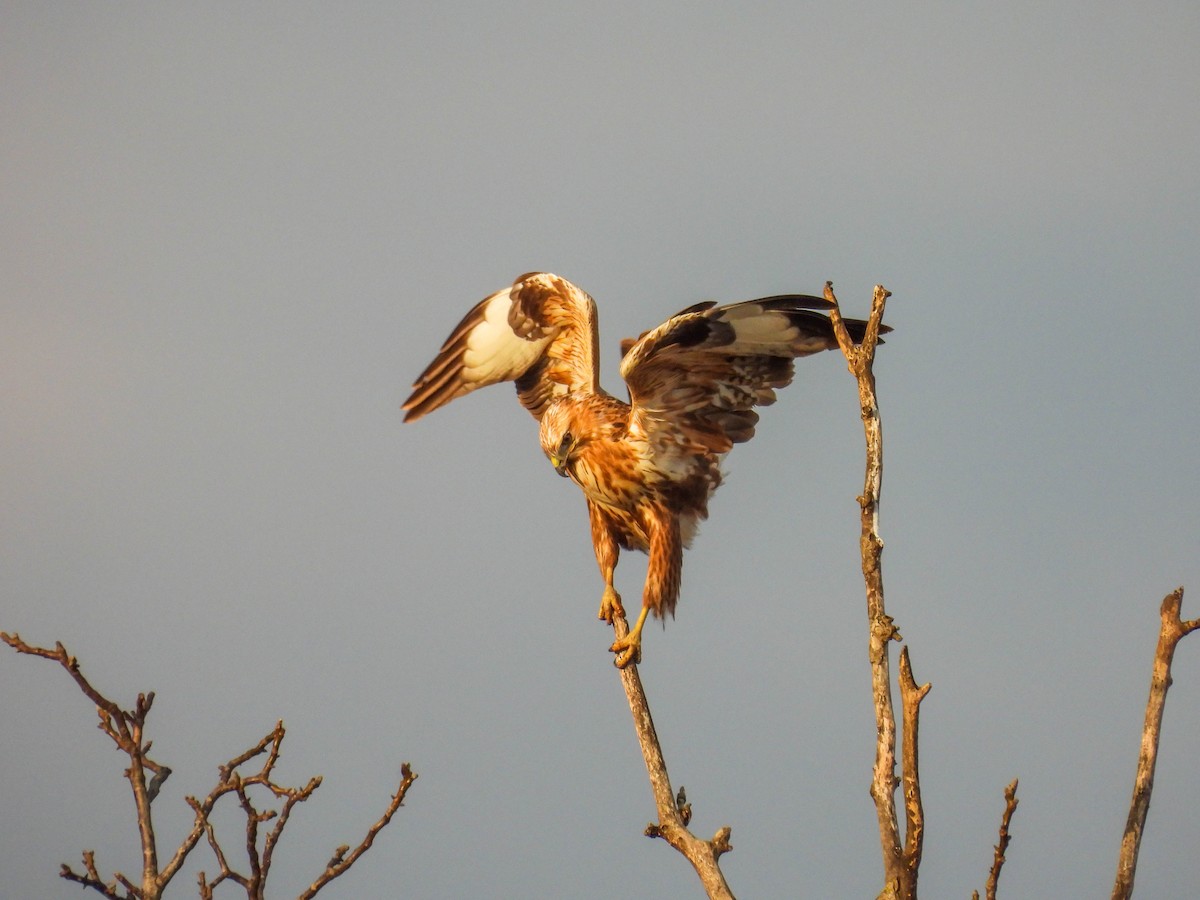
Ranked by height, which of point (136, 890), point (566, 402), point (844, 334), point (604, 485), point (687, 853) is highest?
point (566, 402)

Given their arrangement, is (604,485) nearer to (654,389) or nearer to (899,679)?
(654,389)

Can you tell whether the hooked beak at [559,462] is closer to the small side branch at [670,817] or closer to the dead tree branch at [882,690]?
the small side branch at [670,817]

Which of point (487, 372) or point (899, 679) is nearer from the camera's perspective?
point (899, 679)

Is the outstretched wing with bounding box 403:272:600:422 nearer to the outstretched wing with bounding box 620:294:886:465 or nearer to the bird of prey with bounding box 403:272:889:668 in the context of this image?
the bird of prey with bounding box 403:272:889:668

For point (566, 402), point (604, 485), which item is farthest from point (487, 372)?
point (604, 485)

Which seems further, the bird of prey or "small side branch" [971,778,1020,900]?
the bird of prey

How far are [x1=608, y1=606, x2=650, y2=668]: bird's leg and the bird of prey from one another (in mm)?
11

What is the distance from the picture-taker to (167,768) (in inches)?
224

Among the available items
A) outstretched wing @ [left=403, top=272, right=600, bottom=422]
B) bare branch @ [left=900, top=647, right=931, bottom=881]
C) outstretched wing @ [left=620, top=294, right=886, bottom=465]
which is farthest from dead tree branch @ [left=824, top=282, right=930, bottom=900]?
outstretched wing @ [left=403, top=272, right=600, bottom=422]

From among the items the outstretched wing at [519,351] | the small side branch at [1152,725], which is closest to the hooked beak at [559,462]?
the outstretched wing at [519,351]

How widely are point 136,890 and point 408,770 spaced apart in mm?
1258

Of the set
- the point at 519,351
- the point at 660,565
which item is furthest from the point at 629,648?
the point at 519,351

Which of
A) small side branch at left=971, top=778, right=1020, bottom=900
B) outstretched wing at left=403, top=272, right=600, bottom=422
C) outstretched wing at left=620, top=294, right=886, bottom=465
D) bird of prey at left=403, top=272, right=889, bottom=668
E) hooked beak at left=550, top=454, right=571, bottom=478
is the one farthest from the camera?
outstretched wing at left=403, top=272, right=600, bottom=422

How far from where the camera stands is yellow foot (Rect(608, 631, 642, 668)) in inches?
311
